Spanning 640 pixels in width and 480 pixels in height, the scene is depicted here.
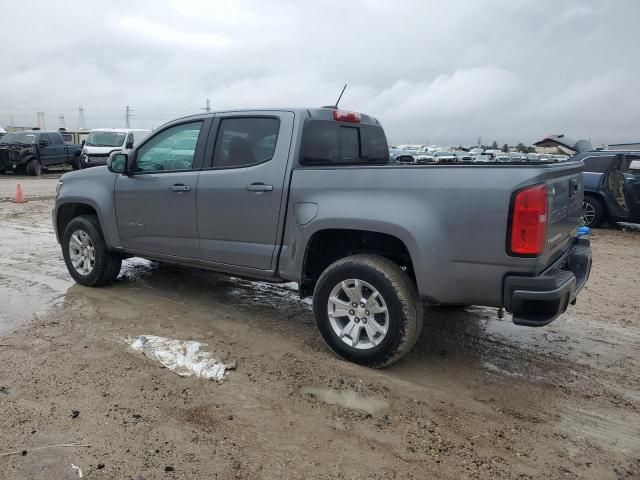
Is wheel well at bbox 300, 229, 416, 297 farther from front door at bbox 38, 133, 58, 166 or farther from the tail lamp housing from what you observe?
front door at bbox 38, 133, 58, 166

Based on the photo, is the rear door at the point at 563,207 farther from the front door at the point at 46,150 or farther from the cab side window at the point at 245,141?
the front door at the point at 46,150

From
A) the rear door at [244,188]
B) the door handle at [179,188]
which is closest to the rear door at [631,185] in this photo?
the rear door at [244,188]

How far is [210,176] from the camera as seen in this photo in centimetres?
460

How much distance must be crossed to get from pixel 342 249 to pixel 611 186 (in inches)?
323

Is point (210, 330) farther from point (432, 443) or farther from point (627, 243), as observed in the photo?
point (627, 243)

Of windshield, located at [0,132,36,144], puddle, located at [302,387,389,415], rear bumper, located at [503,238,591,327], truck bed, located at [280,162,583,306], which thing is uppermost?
windshield, located at [0,132,36,144]

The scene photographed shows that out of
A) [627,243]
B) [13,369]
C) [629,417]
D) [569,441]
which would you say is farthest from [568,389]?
[627,243]

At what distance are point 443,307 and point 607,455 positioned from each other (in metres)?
2.44

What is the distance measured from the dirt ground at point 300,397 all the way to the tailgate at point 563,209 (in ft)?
3.28

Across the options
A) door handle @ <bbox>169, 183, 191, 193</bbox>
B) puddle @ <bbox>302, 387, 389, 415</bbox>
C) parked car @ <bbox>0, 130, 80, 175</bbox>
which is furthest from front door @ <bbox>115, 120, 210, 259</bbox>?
parked car @ <bbox>0, 130, 80, 175</bbox>

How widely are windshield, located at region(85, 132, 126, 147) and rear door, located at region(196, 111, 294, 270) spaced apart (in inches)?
760

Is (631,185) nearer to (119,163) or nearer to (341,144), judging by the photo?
(341,144)

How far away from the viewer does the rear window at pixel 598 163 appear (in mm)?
10336

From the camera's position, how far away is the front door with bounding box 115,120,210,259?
4797 millimetres
